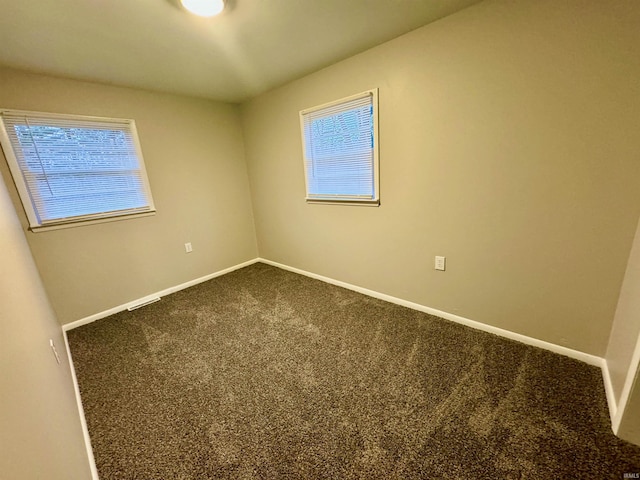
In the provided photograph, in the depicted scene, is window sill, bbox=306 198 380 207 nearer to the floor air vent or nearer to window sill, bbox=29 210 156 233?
window sill, bbox=29 210 156 233

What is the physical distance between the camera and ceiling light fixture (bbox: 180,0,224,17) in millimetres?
1407

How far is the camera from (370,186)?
2.41 metres

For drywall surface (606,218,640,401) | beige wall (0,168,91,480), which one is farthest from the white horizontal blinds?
beige wall (0,168,91,480)

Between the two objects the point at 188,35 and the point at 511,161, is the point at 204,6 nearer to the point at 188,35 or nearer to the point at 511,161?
the point at 188,35

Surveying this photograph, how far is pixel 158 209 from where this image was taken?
288 cm

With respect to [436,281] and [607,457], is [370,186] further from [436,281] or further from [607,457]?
[607,457]

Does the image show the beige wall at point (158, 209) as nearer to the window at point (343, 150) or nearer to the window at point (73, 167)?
the window at point (73, 167)

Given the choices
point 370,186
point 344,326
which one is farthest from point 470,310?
point 370,186

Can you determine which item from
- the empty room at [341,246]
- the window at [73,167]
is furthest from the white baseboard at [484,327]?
the window at [73,167]

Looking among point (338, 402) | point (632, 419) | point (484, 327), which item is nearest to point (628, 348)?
point (632, 419)

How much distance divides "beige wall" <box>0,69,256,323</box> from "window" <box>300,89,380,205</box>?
47.2 inches

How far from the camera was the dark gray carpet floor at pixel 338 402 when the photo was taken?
1168 mm

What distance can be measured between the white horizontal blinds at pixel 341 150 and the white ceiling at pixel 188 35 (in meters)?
0.43

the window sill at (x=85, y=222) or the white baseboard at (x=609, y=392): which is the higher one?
the window sill at (x=85, y=222)
